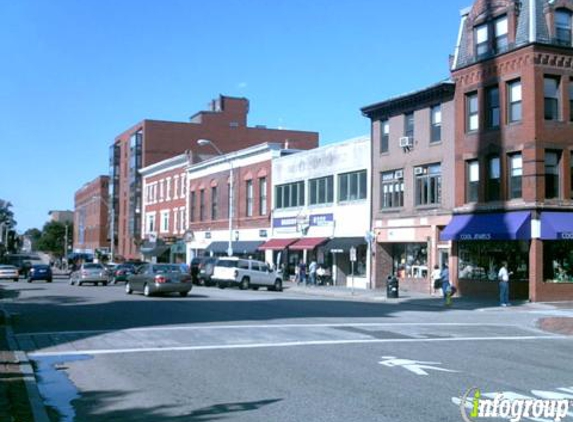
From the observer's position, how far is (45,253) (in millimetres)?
169375

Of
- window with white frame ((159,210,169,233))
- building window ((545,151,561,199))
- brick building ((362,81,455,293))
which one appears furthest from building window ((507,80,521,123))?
window with white frame ((159,210,169,233))

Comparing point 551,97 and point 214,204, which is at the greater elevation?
point 551,97

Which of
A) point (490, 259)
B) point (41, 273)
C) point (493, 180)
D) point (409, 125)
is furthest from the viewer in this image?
point (41, 273)

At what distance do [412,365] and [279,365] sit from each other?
218cm

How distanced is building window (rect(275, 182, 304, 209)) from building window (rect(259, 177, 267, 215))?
6.45ft

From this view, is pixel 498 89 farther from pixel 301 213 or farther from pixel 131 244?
pixel 131 244

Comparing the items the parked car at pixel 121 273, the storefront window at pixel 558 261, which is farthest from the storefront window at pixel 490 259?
the parked car at pixel 121 273

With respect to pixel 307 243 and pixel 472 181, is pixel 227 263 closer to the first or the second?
pixel 307 243

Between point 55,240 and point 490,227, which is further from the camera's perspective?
point 55,240

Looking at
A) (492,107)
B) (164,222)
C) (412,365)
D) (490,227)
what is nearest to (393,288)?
(490,227)

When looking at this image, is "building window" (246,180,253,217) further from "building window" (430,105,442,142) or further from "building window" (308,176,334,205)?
"building window" (430,105,442,142)

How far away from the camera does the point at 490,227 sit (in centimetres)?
3234

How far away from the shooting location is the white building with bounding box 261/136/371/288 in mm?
43031

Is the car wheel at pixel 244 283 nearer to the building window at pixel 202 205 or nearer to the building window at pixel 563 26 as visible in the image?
the building window at pixel 563 26
